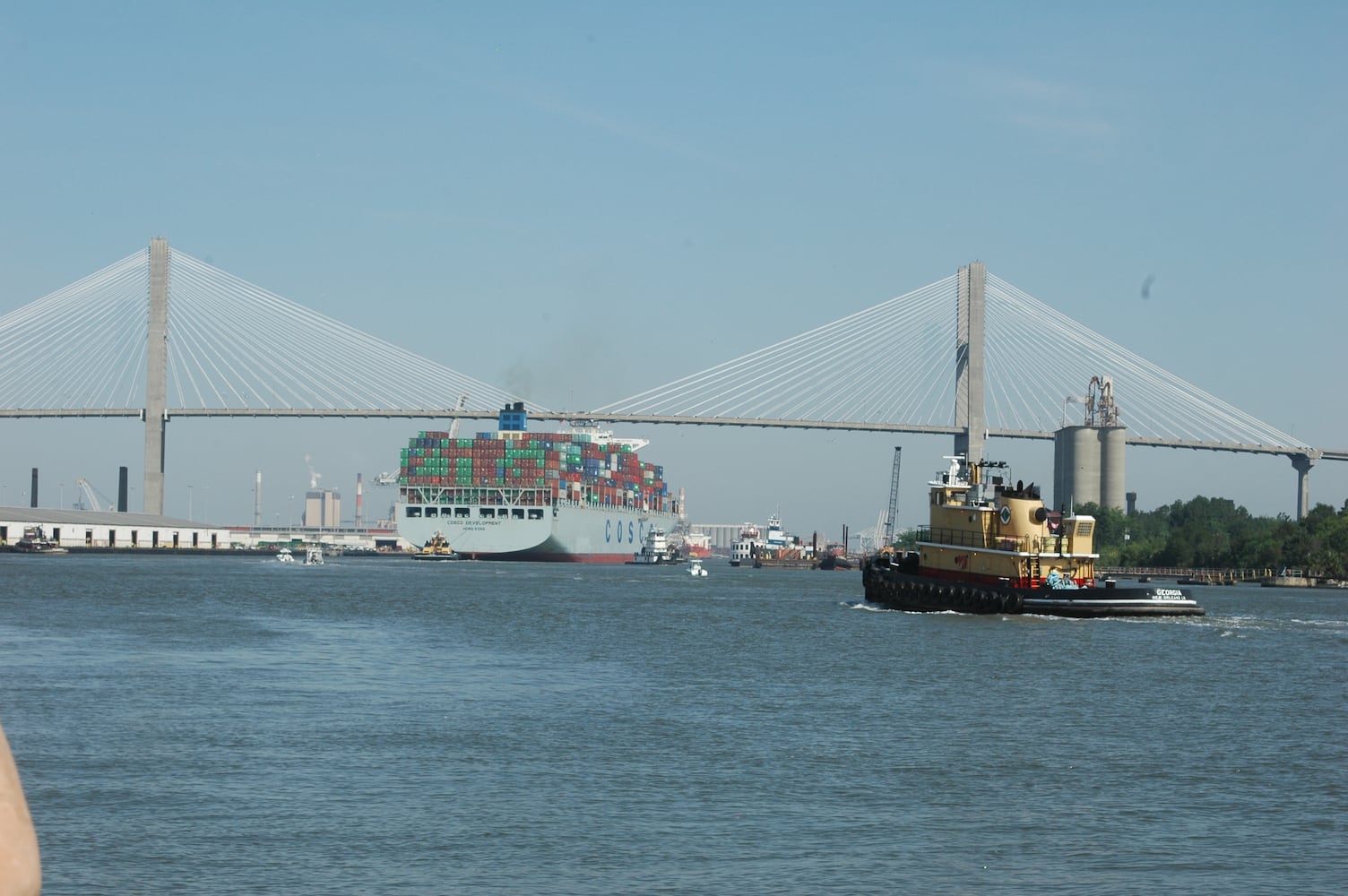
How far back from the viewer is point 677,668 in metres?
28.4

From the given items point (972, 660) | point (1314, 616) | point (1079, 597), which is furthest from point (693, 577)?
point (972, 660)

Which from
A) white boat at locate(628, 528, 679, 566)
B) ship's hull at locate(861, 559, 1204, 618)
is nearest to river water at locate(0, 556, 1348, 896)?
ship's hull at locate(861, 559, 1204, 618)

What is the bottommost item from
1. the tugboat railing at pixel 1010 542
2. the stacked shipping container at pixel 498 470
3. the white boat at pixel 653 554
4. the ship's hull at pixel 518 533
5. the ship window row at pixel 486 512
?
the white boat at pixel 653 554

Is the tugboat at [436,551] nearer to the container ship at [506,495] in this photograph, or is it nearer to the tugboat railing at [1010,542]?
the container ship at [506,495]

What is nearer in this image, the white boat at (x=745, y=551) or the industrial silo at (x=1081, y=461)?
the industrial silo at (x=1081, y=461)

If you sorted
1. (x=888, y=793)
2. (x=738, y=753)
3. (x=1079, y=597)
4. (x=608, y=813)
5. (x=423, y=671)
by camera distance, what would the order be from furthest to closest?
(x=1079, y=597) → (x=423, y=671) → (x=738, y=753) → (x=888, y=793) → (x=608, y=813)

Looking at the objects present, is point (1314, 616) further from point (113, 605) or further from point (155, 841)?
point (155, 841)

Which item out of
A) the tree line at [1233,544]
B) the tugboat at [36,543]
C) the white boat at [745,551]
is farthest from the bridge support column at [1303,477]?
the tugboat at [36,543]

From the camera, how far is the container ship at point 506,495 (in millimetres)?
125875

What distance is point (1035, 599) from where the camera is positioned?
44.5 m

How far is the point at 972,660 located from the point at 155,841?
2172 centimetres

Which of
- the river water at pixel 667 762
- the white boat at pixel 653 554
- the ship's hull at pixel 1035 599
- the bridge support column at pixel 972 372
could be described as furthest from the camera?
the white boat at pixel 653 554

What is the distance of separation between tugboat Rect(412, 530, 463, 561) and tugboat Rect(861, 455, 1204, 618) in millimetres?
81113

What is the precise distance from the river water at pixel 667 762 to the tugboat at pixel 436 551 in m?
89.8
